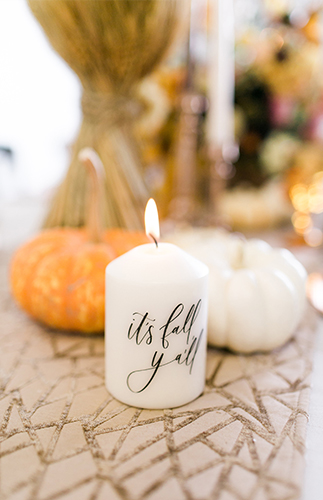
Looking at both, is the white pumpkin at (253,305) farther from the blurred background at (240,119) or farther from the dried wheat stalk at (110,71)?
the blurred background at (240,119)

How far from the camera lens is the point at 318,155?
1245 millimetres

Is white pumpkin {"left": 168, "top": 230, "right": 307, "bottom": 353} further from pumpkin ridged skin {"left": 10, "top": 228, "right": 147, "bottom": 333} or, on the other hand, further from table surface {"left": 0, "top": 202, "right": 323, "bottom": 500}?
pumpkin ridged skin {"left": 10, "top": 228, "right": 147, "bottom": 333}

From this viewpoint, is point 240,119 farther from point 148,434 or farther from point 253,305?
point 148,434

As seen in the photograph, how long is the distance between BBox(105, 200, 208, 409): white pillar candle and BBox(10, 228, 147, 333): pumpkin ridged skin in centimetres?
14

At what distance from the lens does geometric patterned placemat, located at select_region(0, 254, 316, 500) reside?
0.31 meters

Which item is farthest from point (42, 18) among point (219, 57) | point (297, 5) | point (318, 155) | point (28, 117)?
point (28, 117)

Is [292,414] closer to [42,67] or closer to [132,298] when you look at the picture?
[132,298]

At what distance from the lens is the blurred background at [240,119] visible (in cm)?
111

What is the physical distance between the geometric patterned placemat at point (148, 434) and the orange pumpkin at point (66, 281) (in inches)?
2.1

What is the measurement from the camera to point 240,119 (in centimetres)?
133

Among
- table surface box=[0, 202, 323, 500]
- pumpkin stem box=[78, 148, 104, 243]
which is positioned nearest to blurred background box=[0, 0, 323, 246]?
pumpkin stem box=[78, 148, 104, 243]

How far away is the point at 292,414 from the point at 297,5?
1.41m

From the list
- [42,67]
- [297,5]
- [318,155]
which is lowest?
[318,155]

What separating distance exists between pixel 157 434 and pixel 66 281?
0.26m
